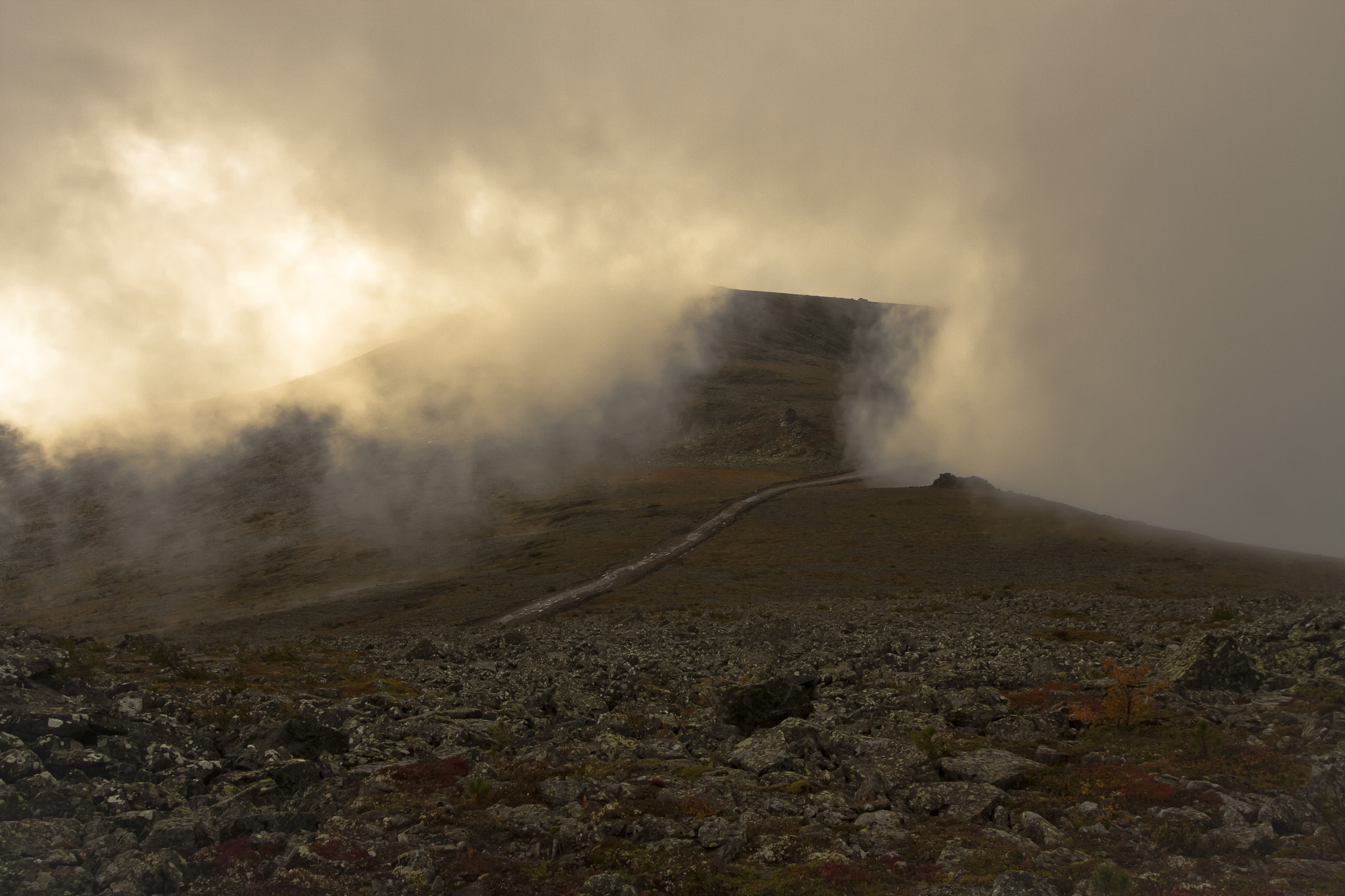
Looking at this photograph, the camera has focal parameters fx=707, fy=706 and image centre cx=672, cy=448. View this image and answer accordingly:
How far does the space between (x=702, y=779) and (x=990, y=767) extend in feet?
17.9

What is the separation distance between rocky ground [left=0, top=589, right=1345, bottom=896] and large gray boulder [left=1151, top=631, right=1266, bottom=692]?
65 mm

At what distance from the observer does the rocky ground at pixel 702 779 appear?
958cm

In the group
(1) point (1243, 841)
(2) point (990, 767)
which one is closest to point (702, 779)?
(2) point (990, 767)

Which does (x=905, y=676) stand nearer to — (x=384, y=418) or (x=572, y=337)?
(x=384, y=418)

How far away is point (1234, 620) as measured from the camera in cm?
3222

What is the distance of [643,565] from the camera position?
67062 mm

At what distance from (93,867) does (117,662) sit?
2082 cm

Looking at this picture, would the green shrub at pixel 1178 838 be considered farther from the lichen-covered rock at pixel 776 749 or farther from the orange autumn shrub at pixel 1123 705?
the lichen-covered rock at pixel 776 749

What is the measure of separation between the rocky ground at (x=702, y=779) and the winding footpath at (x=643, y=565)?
2637 cm

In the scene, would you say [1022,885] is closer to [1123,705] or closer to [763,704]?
[1123,705]

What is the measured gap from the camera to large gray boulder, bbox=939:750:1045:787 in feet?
41.8

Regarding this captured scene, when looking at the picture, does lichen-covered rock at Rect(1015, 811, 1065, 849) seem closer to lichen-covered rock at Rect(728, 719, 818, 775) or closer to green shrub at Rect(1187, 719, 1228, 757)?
green shrub at Rect(1187, 719, 1228, 757)

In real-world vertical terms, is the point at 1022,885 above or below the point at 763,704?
above

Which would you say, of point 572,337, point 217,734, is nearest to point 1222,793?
point 217,734
